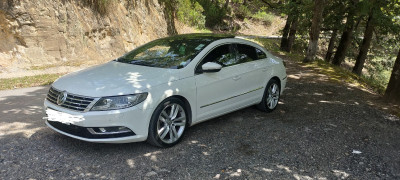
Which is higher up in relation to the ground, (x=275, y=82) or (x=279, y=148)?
(x=275, y=82)

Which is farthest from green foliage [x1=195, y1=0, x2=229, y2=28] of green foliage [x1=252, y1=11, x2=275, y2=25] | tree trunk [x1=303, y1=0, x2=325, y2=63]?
tree trunk [x1=303, y1=0, x2=325, y2=63]

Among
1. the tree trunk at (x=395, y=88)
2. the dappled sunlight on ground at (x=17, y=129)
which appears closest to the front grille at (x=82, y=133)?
the dappled sunlight on ground at (x=17, y=129)

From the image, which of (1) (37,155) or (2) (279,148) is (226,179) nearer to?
(2) (279,148)

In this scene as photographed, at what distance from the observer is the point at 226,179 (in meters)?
3.93

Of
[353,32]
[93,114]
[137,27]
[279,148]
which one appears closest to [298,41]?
[353,32]

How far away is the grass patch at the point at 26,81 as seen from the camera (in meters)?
8.52

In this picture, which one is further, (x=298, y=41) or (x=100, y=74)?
(x=298, y=41)

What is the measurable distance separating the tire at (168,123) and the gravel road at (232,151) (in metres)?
0.16

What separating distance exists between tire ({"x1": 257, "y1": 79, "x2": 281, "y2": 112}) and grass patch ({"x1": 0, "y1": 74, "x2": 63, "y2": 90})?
606cm

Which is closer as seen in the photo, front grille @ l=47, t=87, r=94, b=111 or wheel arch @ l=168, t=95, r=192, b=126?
front grille @ l=47, t=87, r=94, b=111

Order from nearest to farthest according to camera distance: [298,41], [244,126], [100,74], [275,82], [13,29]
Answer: [100,74], [244,126], [275,82], [13,29], [298,41]

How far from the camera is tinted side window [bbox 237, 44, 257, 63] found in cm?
581

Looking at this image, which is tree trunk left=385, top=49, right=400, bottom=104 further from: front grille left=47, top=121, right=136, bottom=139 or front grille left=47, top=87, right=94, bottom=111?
front grille left=47, top=87, right=94, bottom=111

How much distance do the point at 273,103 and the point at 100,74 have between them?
364 centimetres
